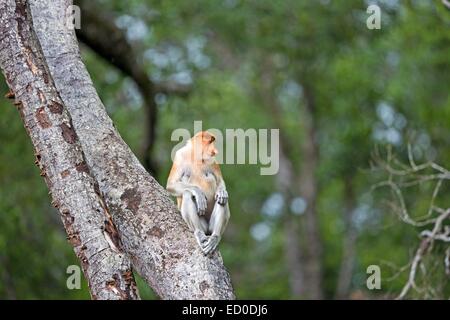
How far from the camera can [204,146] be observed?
6.32 m

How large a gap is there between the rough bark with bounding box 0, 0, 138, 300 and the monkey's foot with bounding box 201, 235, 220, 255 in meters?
0.51

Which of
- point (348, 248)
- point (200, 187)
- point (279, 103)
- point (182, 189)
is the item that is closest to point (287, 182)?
point (348, 248)

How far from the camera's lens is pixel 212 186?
6266 millimetres

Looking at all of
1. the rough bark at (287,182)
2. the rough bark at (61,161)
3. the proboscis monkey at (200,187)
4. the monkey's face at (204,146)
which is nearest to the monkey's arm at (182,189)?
the proboscis monkey at (200,187)

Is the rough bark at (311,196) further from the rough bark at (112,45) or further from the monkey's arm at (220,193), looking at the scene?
the monkey's arm at (220,193)

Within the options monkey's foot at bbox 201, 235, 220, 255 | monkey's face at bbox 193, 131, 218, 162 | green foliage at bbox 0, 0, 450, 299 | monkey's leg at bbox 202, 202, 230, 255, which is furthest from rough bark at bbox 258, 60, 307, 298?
monkey's foot at bbox 201, 235, 220, 255

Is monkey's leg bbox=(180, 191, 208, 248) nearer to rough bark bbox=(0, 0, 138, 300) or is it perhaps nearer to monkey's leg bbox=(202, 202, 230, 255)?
monkey's leg bbox=(202, 202, 230, 255)

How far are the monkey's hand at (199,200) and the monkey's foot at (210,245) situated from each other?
736mm

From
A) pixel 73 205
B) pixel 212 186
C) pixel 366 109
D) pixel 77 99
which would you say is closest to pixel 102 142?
pixel 77 99

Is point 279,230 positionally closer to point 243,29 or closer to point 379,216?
point 379,216

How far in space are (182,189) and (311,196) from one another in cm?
1272

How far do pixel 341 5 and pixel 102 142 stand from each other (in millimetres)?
10498

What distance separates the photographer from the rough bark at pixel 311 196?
18.0 metres

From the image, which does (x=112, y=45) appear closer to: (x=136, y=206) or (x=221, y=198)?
(x=221, y=198)
